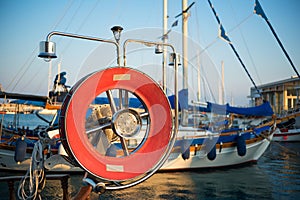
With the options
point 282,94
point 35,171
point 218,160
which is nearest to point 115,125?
point 35,171

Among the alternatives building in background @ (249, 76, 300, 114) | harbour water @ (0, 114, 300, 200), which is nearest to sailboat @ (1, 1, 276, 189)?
harbour water @ (0, 114, 300, 200)

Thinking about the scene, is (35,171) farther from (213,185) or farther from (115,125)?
(213,185)

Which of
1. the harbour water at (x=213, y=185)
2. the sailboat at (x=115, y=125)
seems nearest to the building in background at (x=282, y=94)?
the harbour water at (x=213, y=185)

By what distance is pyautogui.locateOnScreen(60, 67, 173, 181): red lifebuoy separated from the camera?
2.35m

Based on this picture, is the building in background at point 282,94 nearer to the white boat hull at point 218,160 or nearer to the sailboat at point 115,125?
the white boat hull at point 218,160

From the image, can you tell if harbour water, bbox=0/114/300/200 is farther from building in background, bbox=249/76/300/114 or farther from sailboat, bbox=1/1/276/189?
building in background, bbox=249/76/300/114

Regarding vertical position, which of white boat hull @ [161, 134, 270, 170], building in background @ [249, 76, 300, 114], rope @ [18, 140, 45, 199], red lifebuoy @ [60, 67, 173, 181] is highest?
building in background @ [249, 76, 300, 114]

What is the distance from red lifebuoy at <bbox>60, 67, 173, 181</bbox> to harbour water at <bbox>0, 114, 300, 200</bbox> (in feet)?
15.5

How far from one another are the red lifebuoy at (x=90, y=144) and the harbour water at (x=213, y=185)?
4.72 m

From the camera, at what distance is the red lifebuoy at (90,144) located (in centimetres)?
235

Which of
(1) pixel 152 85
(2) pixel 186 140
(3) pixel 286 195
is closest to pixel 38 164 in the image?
(1) pixel 152 85

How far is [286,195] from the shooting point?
7625 mm

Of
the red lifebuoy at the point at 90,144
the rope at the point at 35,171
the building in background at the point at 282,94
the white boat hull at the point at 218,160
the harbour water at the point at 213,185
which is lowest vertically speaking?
the harbour water at the point at 213,185

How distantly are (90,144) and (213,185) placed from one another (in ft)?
23.1
